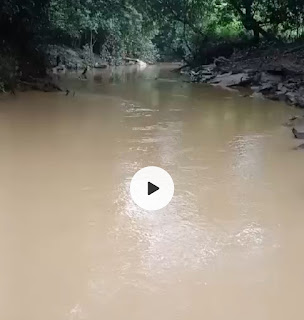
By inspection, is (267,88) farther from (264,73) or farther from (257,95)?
(264,73)

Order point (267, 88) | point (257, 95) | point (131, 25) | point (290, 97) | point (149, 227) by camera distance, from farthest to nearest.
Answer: point (131, 25) → point (267, 88) → point (257, 95) → point (290, 97) → point (149, 227)

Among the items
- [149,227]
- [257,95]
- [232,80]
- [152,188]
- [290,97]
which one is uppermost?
[149,227]

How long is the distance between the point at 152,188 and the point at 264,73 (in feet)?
34.1

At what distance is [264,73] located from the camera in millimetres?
14234

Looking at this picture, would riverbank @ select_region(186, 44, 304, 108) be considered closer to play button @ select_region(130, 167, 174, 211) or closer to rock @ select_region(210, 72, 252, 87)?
rock @ select_region(210, 72, 252, 87)

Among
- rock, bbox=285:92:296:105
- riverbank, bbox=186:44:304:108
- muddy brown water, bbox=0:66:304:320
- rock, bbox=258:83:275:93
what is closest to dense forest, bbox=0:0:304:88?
riverbank, bbox=186:44:304:108

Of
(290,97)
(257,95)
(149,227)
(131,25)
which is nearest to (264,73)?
(257,95)

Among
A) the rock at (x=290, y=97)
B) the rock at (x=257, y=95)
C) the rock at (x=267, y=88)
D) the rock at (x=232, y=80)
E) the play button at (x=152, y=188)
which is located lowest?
the rock at (x=232, y=80)

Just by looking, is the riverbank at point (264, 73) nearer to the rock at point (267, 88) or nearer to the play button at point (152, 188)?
the rock at point (267, 88)

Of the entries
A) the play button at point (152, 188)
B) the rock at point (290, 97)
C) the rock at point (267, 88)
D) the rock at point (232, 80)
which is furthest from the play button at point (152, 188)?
the rock at point (232, 80)

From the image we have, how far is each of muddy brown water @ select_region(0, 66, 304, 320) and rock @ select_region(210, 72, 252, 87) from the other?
7617 mm

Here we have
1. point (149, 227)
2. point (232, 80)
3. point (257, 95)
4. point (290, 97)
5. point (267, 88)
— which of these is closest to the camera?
point (149, 227)

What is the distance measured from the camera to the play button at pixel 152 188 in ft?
13.9

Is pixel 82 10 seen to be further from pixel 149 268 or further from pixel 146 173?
pixel 149 268
